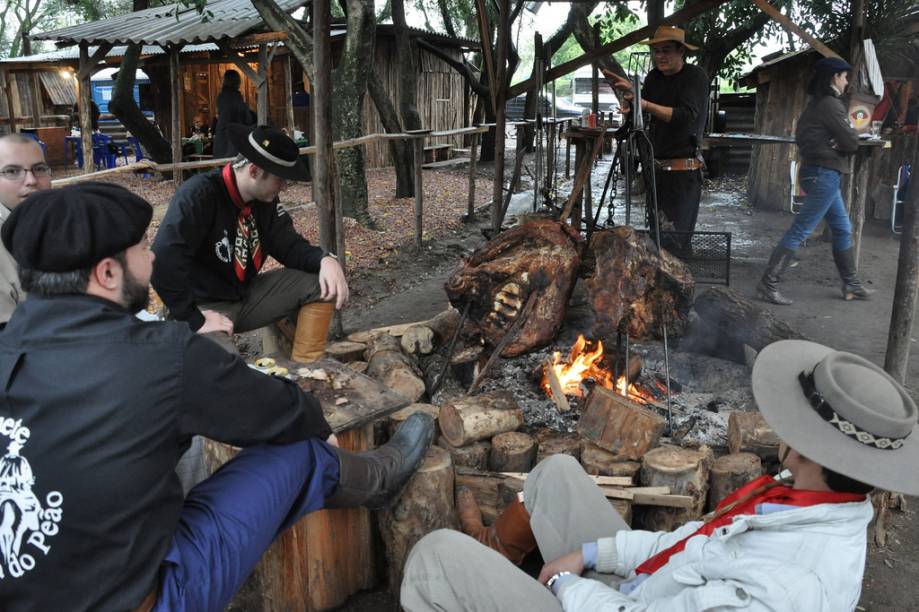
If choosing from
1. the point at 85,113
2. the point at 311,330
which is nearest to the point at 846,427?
the point at 311,330

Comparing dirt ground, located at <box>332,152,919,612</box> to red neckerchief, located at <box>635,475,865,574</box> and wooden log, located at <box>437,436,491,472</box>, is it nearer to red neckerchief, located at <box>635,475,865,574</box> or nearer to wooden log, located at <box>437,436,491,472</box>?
wooden log, located at <box>437,436,491,472</box>

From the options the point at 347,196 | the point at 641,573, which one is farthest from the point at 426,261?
the point at 641,573

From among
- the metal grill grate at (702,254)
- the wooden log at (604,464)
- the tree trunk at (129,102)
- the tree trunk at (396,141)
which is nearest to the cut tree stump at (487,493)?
the wooden log at (604,464)

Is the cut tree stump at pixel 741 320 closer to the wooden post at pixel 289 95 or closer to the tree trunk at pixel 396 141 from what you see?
the tree trunk at pixel 396 141

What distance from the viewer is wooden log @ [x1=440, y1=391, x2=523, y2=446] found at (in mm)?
3541

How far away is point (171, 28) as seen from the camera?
1268 cm

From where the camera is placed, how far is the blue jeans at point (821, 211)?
664 centimetres

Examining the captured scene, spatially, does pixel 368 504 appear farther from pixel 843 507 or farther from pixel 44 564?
pixel 843 507

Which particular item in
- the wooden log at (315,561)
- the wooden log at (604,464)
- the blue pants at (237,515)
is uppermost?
the blue pants at (237,515)

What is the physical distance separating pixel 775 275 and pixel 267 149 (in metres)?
4.92

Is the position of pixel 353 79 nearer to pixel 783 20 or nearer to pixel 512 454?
pixel 783 20

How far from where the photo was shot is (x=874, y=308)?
21.5ft

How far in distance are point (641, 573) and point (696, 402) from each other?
2254 millimetres

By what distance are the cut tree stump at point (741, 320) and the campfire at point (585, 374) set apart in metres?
Answer: 0.85
